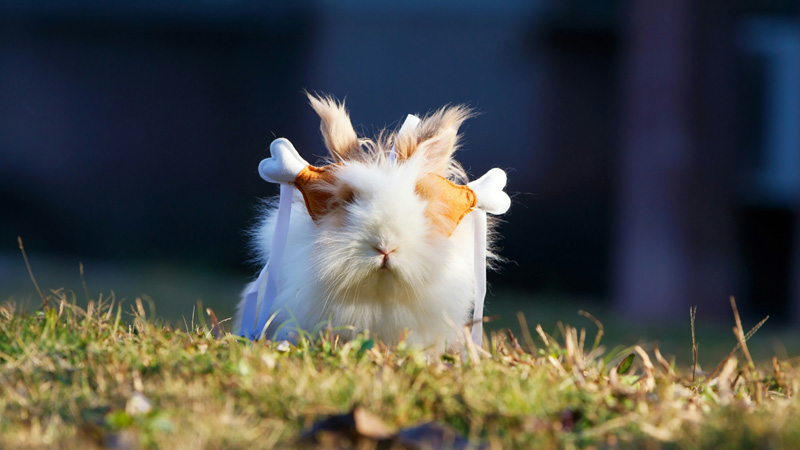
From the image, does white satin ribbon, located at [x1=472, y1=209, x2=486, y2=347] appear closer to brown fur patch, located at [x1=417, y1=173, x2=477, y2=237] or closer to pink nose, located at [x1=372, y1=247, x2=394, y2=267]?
brown fur patch, located at [x1=417, y1=173, x2=477, y2=237]

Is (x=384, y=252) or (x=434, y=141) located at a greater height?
(x=434, y=141)

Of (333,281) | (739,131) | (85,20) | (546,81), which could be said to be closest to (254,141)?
(85,20)

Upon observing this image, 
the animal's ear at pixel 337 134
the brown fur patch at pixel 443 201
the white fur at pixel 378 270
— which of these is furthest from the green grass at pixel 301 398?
the animal's ear at pixel 337 134

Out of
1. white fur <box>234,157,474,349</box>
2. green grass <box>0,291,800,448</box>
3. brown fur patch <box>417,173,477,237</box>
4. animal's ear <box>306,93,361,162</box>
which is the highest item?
animal's ear <box>306,93,361,162</box>

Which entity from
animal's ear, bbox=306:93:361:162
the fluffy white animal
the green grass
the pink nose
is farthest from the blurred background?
the green grass

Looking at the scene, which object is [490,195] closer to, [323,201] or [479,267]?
[479,267]

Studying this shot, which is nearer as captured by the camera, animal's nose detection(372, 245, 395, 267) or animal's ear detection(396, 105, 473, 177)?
animal's nose detection(372, 245, 395, 267)

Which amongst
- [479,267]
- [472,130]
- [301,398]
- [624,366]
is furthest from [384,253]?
[472,130]
